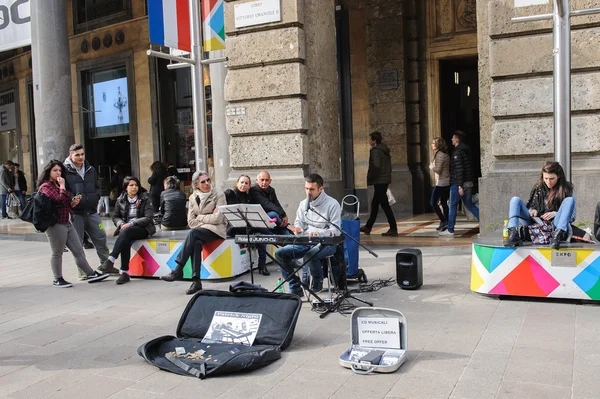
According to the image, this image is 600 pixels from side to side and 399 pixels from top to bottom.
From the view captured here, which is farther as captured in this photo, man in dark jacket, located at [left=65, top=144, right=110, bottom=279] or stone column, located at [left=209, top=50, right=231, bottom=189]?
stone column, located at [left=209, top=50, right=231, bottom=189]

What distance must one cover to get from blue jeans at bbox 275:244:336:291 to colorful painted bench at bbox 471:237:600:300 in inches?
62.9

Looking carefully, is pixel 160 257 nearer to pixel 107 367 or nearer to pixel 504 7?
pixel 107 367

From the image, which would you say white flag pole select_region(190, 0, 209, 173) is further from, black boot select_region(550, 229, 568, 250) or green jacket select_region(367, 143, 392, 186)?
black boot select_region(550, 229, 568, 250)

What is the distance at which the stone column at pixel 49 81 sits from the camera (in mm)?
13539

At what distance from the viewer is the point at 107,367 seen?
4930 millimetres

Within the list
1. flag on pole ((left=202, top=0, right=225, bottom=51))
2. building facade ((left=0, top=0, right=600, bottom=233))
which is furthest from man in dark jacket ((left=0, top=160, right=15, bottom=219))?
flag on pole ((left=202, top=0, right=225, bottom=51))

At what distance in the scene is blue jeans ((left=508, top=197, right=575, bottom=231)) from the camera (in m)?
6.55

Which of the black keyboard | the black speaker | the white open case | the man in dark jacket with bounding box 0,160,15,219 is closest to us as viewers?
the white open case

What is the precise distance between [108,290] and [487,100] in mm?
6350

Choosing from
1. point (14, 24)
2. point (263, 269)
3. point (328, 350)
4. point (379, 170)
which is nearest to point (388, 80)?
point (379, 170)

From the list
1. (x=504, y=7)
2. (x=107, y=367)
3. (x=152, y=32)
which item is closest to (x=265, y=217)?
(x=107, y=367)

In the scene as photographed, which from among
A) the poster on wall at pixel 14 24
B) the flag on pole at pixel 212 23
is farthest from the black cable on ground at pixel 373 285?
the poster on wall at pixel 14 24

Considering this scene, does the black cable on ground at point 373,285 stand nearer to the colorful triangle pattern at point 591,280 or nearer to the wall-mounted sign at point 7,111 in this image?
the colorful triangle pattern at point 591,280

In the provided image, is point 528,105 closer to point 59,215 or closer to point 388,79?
point 388,79
